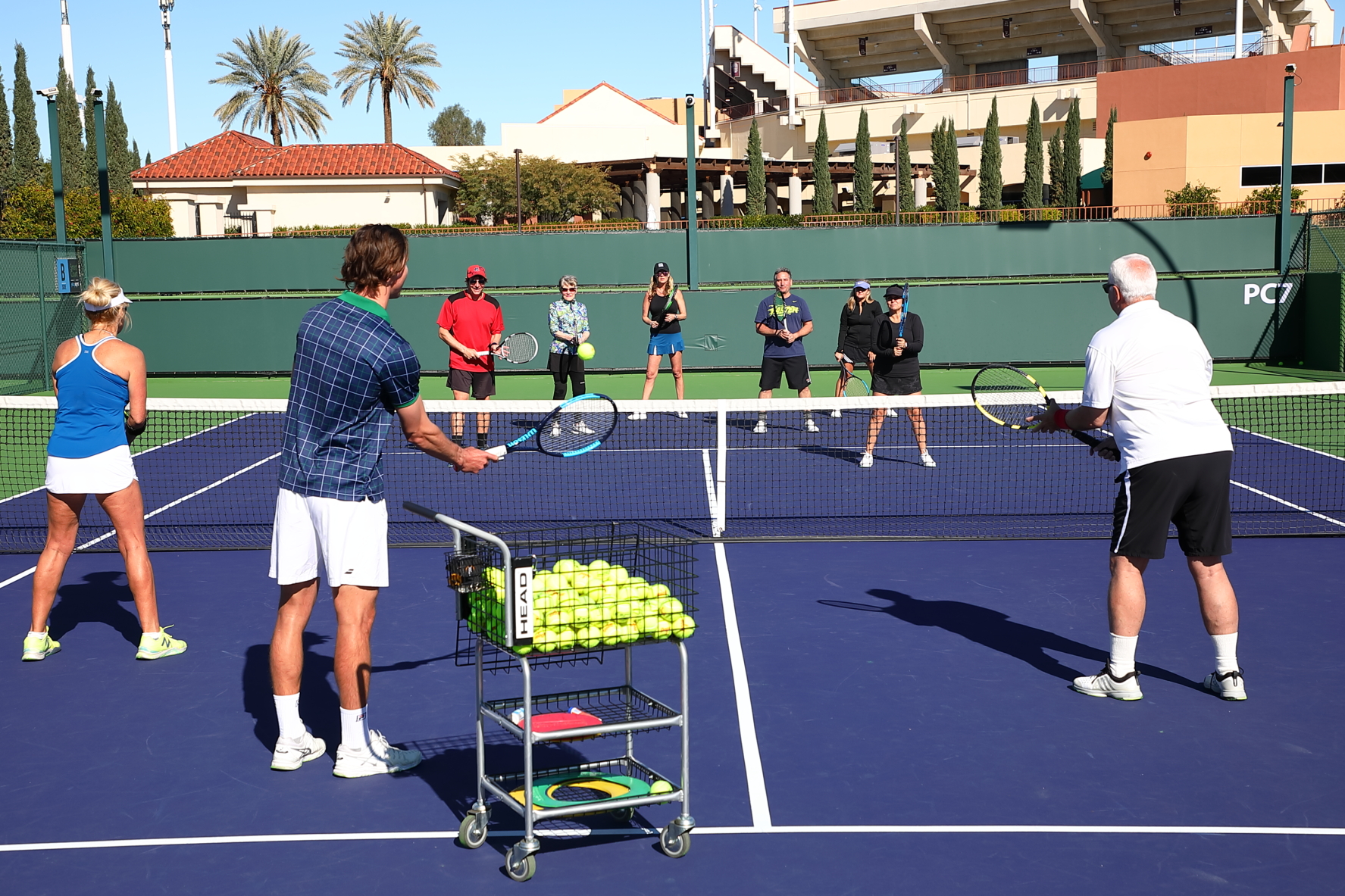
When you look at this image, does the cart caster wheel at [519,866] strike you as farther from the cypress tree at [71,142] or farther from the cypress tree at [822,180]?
the cypress tree at [71,142]

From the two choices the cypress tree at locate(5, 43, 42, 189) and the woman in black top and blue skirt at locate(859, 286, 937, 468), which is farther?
the cypress tree at locate(5, 43, 42, 189)

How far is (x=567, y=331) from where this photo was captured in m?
14.0

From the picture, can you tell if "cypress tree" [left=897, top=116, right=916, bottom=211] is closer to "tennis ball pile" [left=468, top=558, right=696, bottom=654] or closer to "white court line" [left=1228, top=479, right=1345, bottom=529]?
"white court line" [left=1228, top=479, right=1345, bottom=529]

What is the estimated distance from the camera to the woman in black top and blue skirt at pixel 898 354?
37.0ft

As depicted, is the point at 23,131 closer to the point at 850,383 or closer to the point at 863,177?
the point at 863,177

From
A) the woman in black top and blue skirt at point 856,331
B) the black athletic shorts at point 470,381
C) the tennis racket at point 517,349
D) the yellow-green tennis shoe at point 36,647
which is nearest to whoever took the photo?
the yellow-green tennis shoe at point 36,647

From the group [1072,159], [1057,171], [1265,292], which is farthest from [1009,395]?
[1057,171]

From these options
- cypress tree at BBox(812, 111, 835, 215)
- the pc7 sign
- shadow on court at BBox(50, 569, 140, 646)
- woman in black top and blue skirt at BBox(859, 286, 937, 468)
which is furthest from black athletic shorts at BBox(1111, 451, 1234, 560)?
cypress tree at BBox(812, 111, 835, 215)

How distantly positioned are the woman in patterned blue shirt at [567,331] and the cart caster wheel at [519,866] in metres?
10.0

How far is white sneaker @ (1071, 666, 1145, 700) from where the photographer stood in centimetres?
559

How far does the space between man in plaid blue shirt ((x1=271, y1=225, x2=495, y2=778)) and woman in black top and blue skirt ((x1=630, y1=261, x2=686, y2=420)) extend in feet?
31.2

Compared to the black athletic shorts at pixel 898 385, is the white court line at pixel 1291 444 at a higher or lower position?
lower

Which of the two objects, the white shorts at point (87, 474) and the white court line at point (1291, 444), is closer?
the white shorts at point (87, 474)

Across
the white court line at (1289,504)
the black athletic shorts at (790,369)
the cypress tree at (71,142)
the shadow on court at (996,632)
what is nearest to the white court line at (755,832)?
the shadow on court at (996,632)
